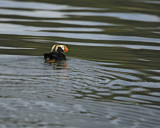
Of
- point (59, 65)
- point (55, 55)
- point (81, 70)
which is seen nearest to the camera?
point (81, 70)

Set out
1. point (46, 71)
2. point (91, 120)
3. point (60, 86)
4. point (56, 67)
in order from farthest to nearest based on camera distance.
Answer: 1. point (56, 67)
2. point (46, 71)
3. point (60, 86)
4. point (91, 120)

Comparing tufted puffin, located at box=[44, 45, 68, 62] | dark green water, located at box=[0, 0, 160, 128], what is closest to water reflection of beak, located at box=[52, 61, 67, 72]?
dark green water, located at box=[0, 0, 160, 128]

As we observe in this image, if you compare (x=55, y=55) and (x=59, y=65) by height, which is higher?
(x=55, y=55)

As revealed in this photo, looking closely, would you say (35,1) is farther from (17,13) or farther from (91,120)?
(91,120)

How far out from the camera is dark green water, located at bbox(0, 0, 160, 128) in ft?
25.1

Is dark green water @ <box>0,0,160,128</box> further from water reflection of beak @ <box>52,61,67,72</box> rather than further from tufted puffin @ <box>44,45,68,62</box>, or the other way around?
tufted puffin @ <box>44,45,68,62</box>

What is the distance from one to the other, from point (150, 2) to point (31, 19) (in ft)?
31.3

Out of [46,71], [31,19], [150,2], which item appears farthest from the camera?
[150,2]

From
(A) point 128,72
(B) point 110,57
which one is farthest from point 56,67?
(B) point 110,57

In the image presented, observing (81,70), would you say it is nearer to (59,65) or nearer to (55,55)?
(59,65)

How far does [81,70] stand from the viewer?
11672mm

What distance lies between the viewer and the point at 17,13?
25.2 m

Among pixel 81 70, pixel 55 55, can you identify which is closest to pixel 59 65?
pixel 55 55

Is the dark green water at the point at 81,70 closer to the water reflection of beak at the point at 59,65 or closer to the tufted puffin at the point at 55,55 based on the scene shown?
the water reflection of beak at the point at 59,65
